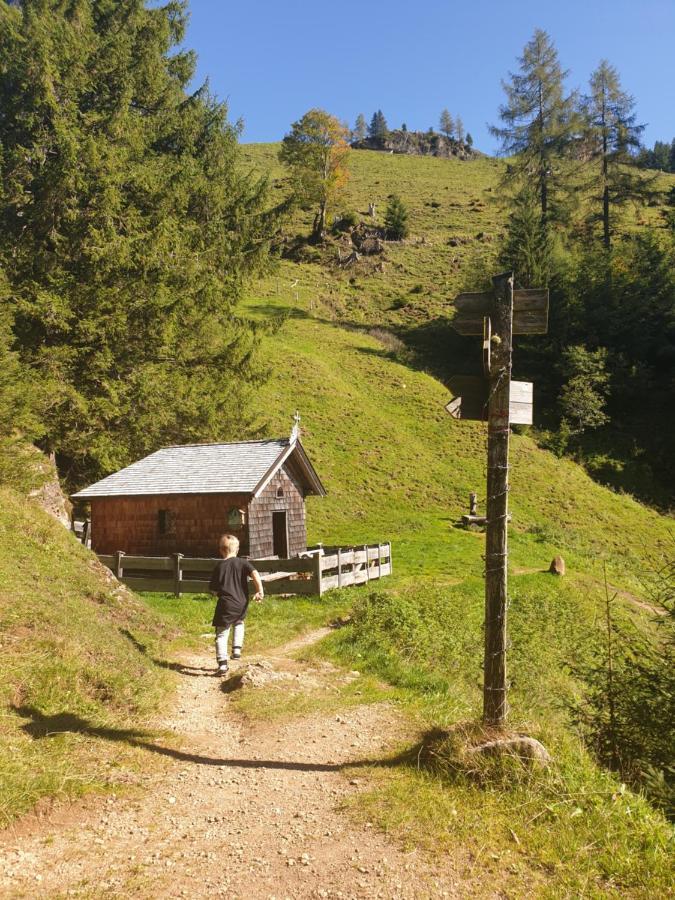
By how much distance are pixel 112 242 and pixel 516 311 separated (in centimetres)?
2066

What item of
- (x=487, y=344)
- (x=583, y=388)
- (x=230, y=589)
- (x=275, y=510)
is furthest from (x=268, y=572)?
(x=583, y=388)

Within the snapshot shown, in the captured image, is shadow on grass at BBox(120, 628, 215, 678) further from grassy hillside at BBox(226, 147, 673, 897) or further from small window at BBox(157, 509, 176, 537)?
small window at BBox(157, 509, 176, 537)

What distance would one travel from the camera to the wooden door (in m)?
20.7

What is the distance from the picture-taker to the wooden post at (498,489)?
5.70 metres

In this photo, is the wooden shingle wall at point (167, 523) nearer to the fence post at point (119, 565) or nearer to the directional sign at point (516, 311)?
the fence post at point (119, 565)

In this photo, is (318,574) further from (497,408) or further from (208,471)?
(497,408)

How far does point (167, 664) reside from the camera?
29.5 ft

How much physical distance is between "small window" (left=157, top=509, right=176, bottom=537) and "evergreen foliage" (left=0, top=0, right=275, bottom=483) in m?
4.26

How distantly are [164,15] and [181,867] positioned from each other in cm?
3443

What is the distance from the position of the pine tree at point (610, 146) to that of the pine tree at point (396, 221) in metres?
24.0

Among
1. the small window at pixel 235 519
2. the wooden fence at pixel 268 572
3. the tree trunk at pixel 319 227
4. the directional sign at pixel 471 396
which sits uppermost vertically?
the tree trunk at pixel 319 227

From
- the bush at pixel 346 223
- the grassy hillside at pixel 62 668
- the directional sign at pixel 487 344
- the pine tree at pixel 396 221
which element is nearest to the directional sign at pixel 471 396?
the directional sign at pixel 487 344

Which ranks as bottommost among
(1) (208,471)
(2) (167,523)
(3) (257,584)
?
(2) (167,523)

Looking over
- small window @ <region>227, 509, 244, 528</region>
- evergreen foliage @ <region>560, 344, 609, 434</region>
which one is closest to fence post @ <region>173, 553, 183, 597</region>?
small window @ <region>227, 509, 244, 528</region>
